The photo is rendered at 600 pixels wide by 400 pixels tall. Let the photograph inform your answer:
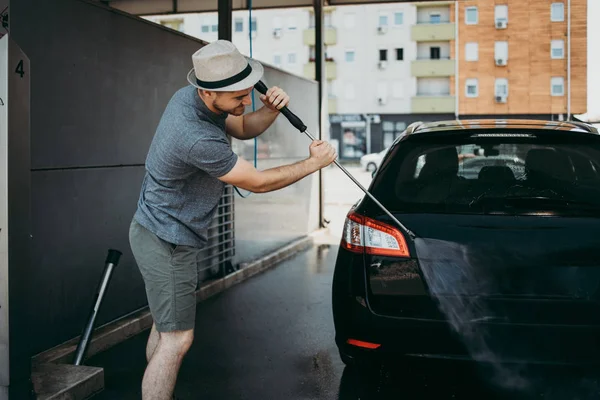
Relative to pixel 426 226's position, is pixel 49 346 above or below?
below

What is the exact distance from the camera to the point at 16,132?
3680 mm

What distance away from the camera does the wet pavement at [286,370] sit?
414 cm

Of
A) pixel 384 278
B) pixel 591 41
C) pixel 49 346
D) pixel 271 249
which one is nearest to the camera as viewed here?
pixel 384 278

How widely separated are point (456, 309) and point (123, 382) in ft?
7.44

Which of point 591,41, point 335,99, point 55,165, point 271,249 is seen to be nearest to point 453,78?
point 335,99

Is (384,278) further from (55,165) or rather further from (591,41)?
(591,41)

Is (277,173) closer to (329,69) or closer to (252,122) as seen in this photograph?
(252,122)

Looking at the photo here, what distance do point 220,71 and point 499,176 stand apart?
1.76m

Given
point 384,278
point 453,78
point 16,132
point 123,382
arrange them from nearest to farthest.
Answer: point 16,132
point 384,278
point 123,382
point 453,78

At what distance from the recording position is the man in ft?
11.5

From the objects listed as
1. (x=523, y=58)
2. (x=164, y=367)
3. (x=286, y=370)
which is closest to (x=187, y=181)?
(x=164, y=367)

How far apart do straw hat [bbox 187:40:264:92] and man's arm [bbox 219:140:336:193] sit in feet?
1.18

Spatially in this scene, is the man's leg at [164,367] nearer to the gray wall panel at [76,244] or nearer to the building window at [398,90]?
the gray wall panel at [76,244]

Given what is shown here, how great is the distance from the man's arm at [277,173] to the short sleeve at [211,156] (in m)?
0.07
